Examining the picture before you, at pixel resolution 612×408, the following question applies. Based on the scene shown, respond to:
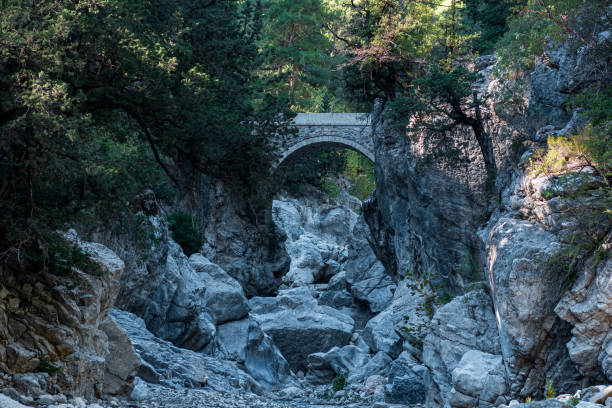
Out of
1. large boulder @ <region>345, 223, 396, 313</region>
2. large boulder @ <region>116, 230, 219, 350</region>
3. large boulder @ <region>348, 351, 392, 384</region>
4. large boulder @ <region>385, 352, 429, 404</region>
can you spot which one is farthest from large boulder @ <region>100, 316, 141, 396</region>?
large boulder @ <region>345, 223, 396, 313</region>

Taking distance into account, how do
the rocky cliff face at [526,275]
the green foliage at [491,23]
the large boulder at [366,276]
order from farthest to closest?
the large boulder at [366,276]
the green foliage at [491,23]
the rocky cliff face at [526,275]

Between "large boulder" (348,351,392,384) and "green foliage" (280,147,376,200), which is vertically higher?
"green foliage" (280,147,376,200)

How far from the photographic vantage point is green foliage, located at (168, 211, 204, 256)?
18.8 meters

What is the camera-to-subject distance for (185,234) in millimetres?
18969

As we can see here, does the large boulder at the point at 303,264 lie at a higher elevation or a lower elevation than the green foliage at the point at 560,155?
higher

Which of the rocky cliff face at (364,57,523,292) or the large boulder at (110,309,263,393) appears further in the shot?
the rocky cliff face at (364,57,523,292)

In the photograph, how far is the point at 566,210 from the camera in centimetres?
790

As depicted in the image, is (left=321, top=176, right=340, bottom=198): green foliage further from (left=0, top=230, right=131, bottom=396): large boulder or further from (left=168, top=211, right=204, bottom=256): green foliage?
(left=0, top=230, right=131, bottom=396): large boulder

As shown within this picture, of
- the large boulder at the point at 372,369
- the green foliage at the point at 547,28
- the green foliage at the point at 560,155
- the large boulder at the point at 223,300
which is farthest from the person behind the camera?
the large boulder at the point at 223,300

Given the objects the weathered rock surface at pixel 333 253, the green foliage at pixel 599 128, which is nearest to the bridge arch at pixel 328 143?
the weathered rock surface at pixel 333 253

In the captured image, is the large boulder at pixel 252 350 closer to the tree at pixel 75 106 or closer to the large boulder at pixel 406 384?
the large boulder at pixel 406 384

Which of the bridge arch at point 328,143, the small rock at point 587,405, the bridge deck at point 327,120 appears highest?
the bridge deck at point 327,120

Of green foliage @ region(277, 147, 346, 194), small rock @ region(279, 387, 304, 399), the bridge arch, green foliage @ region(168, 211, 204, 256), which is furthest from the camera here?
green foliage @ region(277, 147, 346, 194)

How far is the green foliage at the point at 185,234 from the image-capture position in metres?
18.8
